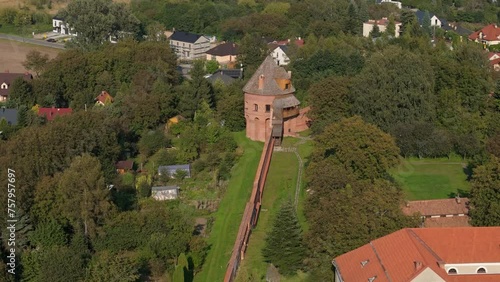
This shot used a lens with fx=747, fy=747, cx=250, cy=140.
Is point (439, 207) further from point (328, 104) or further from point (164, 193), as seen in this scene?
point (164, 193)

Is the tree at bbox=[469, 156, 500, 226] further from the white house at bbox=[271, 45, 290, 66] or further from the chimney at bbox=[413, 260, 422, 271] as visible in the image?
the white house at bbox=[271, 45, 290, 66]

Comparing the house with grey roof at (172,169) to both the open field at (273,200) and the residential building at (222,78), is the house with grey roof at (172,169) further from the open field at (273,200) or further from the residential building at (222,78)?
the residential building at (222,78)

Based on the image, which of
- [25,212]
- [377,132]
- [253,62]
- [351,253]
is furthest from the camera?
[253,62]

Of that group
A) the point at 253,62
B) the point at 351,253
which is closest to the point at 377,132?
the point at 351,253

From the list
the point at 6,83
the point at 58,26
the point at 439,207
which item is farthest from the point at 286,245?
the point at 58,26

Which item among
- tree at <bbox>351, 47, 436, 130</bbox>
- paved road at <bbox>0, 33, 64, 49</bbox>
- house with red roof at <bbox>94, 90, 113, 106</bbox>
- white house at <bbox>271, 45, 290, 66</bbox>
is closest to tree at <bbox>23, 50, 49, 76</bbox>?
house with red roof at <bbox>94, 90, 113, 106</bbox>

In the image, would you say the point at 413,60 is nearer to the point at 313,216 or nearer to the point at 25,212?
the point at 313,216
